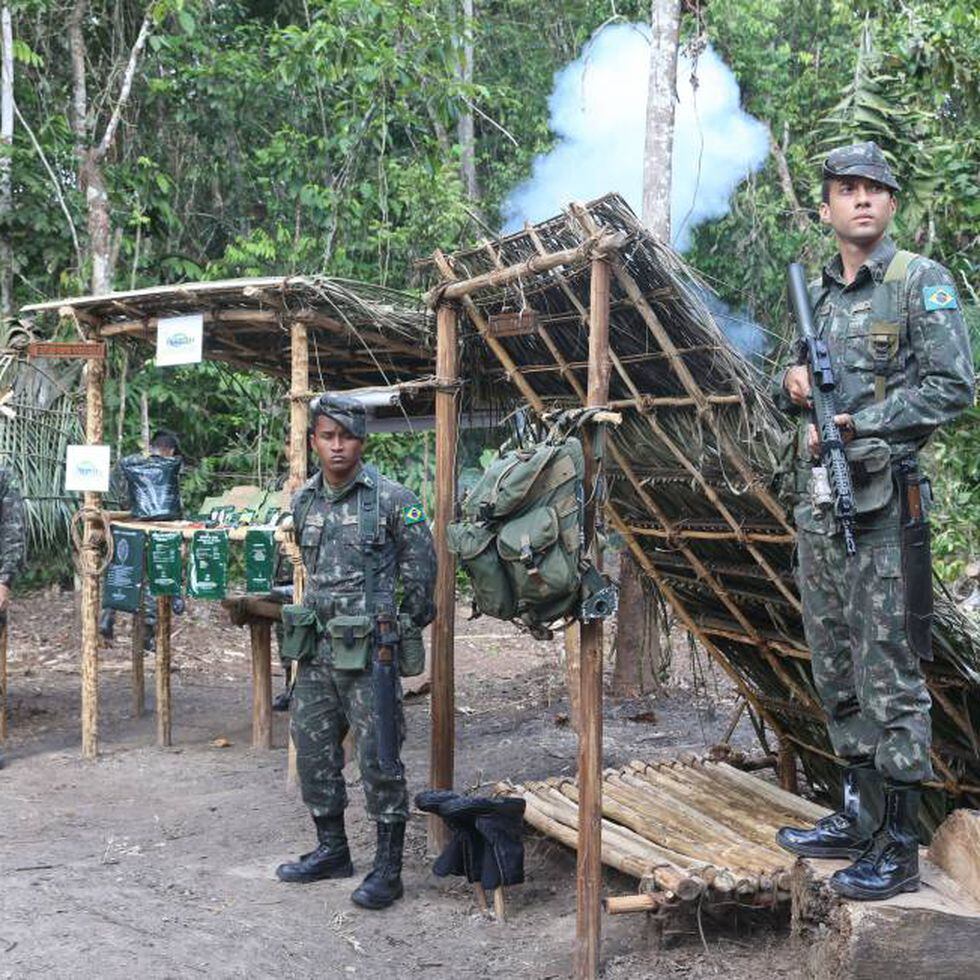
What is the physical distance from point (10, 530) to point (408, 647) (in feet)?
12.2

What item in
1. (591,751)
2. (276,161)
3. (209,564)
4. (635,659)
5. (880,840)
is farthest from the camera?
(276,161)

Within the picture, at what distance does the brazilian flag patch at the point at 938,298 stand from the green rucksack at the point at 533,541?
1298 millimetres

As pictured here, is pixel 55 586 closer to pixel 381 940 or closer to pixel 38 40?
pixel 38 40

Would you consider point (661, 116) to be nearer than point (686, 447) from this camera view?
No

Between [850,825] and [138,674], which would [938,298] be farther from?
[138,674]

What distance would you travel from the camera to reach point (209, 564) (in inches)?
292

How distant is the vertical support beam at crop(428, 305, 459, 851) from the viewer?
5.46 meters

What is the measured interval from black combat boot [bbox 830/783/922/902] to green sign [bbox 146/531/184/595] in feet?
17.4

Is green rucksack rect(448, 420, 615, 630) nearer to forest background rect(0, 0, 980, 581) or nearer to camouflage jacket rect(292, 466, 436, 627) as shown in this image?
camouflage jacket rect(292, 466, 436, 627)

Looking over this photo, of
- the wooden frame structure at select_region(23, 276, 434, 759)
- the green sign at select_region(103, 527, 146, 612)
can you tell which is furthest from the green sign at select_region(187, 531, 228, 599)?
the green sign at select_region(103, 527, 146, 612)

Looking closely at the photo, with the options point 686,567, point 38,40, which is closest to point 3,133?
point 38,40

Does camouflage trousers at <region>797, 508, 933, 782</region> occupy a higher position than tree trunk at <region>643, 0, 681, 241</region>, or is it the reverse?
tree trunk at <region>643, 0, 681, 241</region>

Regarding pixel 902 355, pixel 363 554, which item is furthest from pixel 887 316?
pixel 363 554

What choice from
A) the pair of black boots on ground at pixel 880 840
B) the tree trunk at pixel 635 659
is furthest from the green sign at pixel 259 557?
the pair of black boots on ground at pixel 880 840
